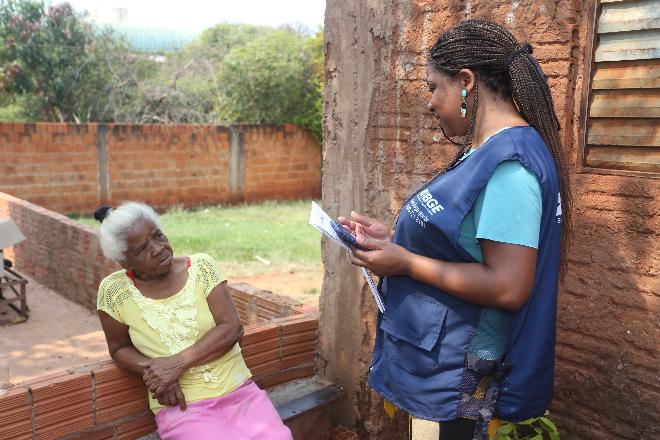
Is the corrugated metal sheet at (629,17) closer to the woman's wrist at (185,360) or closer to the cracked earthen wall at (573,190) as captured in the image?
the cracked earthen wall at (573,190)

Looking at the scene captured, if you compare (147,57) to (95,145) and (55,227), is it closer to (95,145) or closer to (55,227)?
(95,145)

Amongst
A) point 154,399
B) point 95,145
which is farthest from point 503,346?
point 95,145

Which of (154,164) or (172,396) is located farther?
(154,164)

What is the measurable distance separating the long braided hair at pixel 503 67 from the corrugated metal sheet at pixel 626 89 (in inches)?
30.8

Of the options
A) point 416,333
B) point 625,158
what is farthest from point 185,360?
point 625,158

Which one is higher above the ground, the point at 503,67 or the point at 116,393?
the point at 503,67

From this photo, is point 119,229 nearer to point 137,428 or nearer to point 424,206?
point 137,428

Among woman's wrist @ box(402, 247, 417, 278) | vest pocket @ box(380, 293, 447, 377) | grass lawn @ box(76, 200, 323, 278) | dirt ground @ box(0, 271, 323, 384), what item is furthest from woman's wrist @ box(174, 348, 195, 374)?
grass lawn @ box(76, 200, 323, 278)

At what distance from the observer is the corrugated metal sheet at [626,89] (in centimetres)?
238

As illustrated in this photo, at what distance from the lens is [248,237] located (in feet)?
33.0

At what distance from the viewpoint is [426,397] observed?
6.30 ft

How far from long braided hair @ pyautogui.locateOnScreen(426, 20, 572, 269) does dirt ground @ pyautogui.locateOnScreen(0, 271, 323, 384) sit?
420 cm

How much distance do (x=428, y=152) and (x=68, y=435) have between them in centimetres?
194

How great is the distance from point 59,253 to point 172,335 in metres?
5.46
